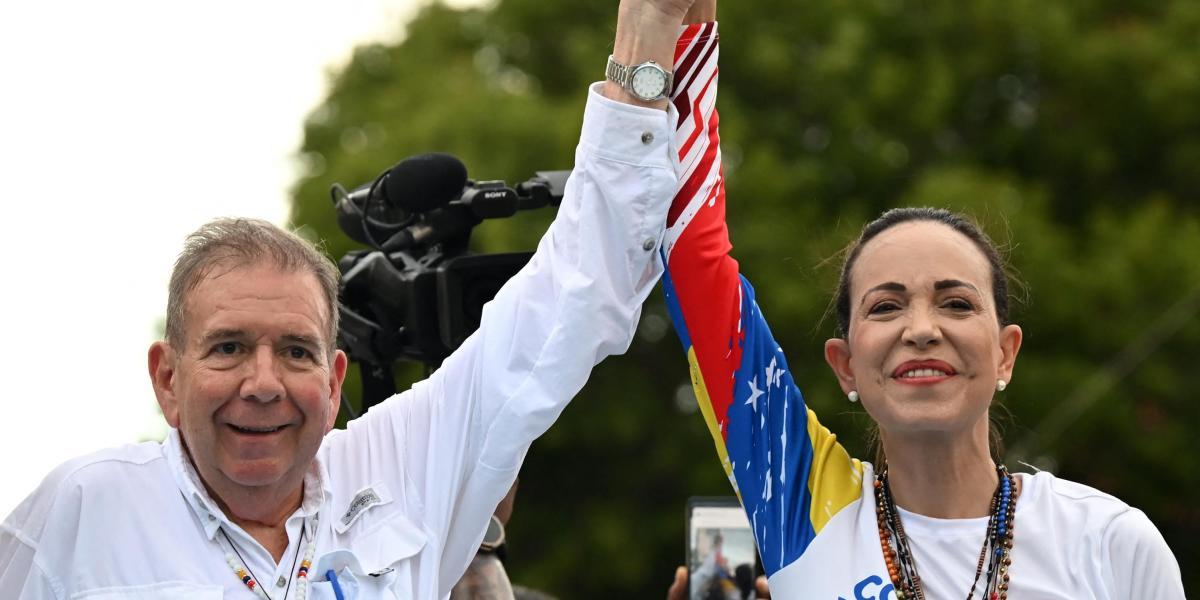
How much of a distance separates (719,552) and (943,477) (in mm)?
677

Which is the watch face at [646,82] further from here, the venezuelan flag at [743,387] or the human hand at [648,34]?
the venezuelan flag at [743,387]

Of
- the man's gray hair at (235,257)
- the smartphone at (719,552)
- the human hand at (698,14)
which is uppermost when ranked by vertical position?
the human hand at (698,14)

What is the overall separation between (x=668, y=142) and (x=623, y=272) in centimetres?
23

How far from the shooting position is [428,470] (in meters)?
2.68

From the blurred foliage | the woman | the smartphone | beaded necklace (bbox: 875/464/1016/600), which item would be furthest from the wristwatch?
the blurred foliage

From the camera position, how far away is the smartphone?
11.2 ft

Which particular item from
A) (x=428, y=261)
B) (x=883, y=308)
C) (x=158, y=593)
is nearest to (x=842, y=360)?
(x=883, y=308)

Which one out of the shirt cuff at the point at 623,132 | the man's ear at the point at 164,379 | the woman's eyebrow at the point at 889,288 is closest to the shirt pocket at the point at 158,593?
the man's ear at the point at 164,379

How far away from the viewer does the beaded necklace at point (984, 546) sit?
2.80m

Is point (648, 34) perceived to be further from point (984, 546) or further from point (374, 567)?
point (984, 546)

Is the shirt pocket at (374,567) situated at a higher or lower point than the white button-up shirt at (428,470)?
lower

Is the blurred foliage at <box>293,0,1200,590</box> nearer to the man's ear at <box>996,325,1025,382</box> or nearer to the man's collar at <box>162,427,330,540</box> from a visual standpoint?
the man's ear at <box>996,325,1025,382</box>

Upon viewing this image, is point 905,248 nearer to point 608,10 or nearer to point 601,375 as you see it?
point 601,375

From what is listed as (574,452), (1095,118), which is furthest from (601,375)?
(1095,118)
